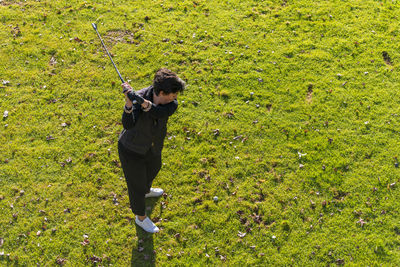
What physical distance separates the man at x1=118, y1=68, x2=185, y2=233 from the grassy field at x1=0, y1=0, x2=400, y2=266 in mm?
1545

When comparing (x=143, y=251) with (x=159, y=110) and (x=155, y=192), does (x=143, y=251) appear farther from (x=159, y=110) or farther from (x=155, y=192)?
(x=159, y=110)

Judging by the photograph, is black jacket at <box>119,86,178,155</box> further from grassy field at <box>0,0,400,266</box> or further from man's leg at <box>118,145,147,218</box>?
grassy field at <box>0,0,400,266</box>

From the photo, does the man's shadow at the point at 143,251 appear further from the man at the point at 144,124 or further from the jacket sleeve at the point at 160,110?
the jacket sleeve at the point at 160,110

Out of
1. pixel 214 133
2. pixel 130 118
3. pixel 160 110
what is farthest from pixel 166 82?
pixel 214 133

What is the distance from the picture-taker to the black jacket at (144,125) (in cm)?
513

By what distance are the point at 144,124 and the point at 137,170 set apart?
890 mm

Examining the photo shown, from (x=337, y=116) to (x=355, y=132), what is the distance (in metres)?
0.59

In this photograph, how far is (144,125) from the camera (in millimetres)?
5293

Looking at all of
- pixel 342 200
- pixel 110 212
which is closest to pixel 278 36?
pixel 342 200

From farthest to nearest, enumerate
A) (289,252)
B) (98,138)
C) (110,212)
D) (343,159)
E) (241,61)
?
(241,61), (98,138), (343,159), (110,212), (289,252)

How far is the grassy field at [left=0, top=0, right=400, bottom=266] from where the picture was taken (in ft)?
21.7

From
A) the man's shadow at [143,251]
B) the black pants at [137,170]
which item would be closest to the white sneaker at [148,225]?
the man's shadow at [143,251]

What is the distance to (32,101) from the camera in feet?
29.0

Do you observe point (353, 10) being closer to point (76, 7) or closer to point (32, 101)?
point (76, 7)
